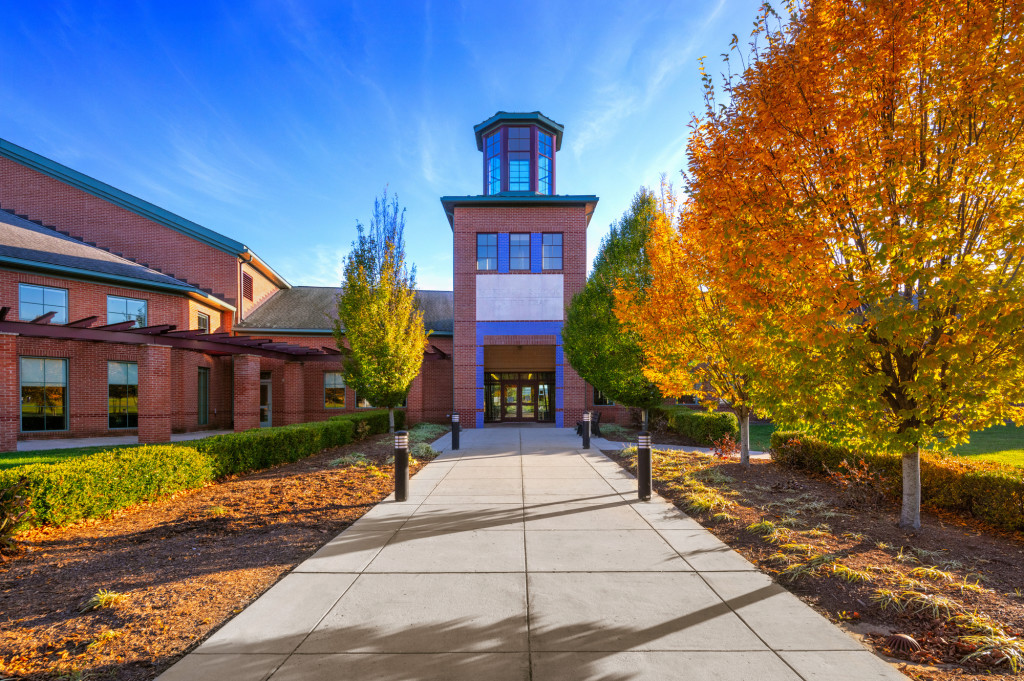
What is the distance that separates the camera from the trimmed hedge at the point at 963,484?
20.6 feet

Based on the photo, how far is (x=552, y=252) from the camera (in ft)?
70.9

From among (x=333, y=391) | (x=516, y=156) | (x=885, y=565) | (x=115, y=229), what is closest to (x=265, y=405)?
(x=333, y=391)

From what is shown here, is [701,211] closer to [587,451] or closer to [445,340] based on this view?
[587,451]

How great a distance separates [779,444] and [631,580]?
7.82 m

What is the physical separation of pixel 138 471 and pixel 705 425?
14108 millimetres

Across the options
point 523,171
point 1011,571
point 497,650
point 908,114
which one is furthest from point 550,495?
point 523,171

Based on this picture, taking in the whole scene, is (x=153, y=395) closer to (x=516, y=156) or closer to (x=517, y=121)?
(x=516, y=156)

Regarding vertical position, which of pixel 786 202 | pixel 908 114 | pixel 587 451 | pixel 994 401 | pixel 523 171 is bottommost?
Answer: pixel 587 451

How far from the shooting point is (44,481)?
21.5 feet

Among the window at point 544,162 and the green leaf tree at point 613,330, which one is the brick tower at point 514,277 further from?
the green leaf tree at point 613,330

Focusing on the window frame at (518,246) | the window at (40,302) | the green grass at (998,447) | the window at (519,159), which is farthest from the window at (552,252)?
the window at (40,302)

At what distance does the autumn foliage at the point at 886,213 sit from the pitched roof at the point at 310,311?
55.9ft

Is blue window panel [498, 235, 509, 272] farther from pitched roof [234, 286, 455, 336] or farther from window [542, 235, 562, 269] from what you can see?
pitched roof [234, 286, 455, 336]

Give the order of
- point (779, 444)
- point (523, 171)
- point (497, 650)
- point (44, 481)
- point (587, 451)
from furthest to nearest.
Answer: point (523, 171), point (587, 451), point (779, 444), point (44, 481), point (497, 650)
